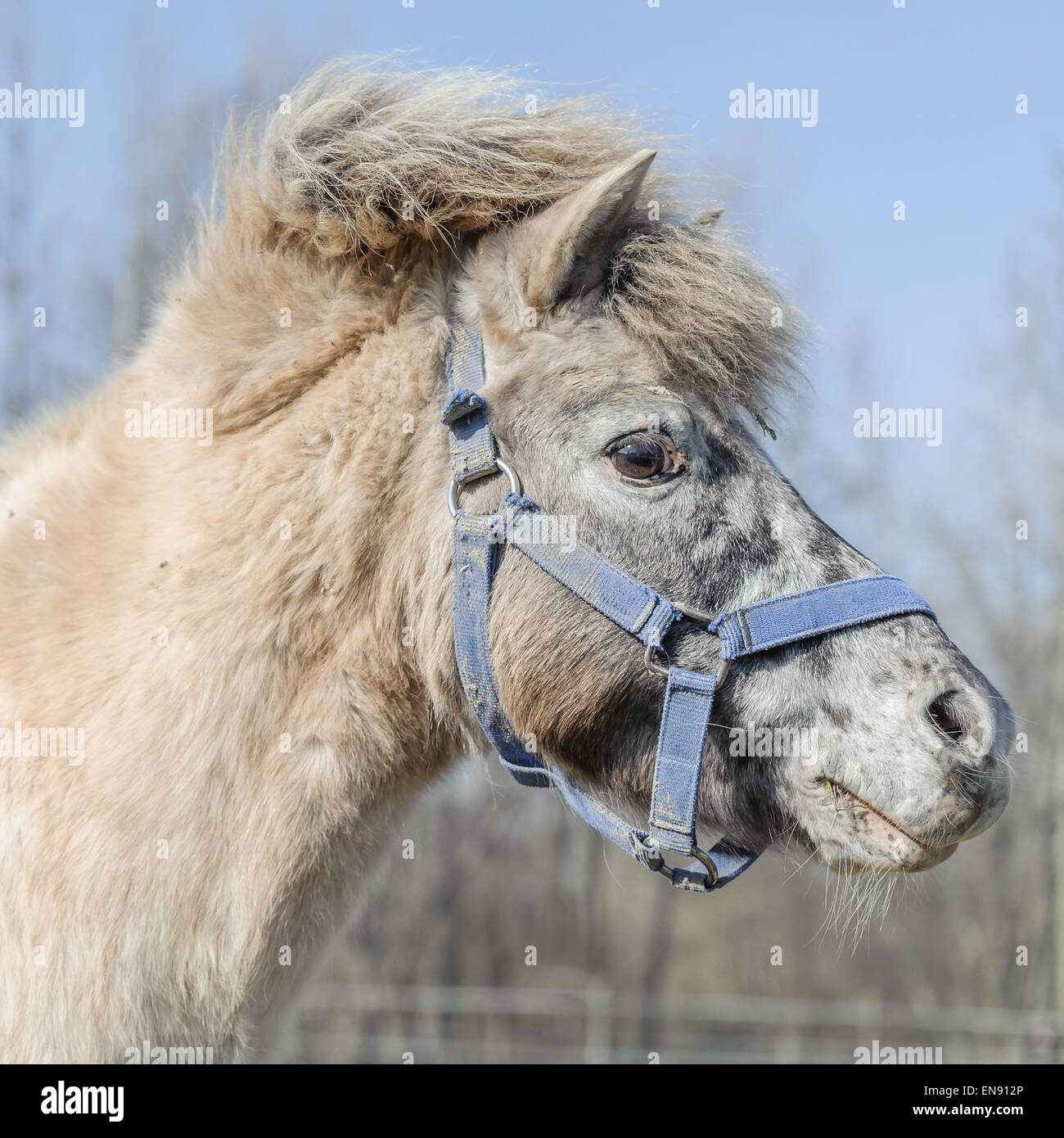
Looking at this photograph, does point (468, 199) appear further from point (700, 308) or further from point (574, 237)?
point (700, 308)

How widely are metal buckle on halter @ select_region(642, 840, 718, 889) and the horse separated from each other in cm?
12

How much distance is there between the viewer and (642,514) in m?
2.52

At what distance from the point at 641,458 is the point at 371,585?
2.52 ft

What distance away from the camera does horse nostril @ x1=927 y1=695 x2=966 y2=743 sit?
234 cm

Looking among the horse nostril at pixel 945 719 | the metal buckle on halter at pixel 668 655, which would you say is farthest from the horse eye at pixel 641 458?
the horse nostril at pixel 945 719

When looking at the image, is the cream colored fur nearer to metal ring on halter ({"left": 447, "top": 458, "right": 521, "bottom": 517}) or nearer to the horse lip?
metal ring on halter ({"left": 447, "top": 458, "right": 521, "bottom": 517})

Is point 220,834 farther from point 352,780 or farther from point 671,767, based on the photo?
point 671,767

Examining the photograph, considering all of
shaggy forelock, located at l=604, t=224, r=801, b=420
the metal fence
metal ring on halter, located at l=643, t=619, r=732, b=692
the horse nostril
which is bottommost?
the metal fence

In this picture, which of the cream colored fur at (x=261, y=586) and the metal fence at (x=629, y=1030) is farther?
the metal fence at (x=629, y=1030)

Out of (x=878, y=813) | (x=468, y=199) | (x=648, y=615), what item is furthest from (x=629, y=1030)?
(x=468, y=199)

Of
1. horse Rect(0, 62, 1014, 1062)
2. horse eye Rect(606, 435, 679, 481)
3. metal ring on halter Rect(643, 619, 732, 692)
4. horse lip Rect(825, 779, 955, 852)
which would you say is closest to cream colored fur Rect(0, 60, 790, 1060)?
horse Rect(0, 62, 1014, 1062)

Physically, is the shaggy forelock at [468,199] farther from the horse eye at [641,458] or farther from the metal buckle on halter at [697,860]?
the metal buckle on halter at [697,860]

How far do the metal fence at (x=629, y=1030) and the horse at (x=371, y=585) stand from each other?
1039cm

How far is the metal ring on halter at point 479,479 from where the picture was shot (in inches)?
99.3
